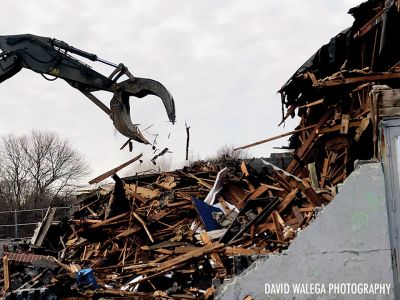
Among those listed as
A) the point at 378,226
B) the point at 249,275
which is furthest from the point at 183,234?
the point at 378,226

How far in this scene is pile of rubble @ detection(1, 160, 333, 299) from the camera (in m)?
7.25

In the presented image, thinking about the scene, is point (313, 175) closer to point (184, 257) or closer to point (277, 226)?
point (277, 226)

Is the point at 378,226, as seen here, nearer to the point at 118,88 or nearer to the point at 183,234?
the point at 183,234

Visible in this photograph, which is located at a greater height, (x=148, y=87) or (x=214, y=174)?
(x=148, y=87)

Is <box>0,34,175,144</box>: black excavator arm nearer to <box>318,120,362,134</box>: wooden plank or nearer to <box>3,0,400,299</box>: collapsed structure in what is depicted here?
<box>3,0,400,299</box>: collapsed structure

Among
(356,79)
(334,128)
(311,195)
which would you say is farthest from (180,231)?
(356,79)

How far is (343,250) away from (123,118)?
495 cm

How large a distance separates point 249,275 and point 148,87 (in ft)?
14.4

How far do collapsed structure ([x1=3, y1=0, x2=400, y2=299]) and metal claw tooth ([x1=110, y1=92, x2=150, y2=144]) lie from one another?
1524mm

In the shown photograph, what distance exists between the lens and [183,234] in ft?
28.1

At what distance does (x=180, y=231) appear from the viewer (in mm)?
8695

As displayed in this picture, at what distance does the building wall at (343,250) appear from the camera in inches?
210

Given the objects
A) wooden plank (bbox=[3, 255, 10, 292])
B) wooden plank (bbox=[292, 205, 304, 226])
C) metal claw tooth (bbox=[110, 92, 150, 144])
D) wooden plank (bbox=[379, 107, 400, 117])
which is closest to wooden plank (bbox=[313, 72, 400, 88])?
wooden plank (bbox=[379, 107, 400, 117])

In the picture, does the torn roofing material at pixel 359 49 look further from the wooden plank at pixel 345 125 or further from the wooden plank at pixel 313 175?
the wooden plank at pixel 313 175
